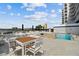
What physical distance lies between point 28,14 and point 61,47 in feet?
2.20

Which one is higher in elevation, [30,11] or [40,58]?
[30,11]

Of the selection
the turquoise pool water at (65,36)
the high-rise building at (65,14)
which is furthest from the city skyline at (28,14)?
the turquoise pool water at (65,36)

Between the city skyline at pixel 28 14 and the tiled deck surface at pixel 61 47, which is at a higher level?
the city skyline at pixel 28 14

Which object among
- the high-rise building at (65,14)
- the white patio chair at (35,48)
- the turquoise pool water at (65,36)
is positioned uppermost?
the high-rise building at (65,14)

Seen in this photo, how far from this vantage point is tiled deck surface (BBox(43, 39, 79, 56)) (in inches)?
110

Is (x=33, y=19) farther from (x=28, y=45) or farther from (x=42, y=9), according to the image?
(x=28, y=45)

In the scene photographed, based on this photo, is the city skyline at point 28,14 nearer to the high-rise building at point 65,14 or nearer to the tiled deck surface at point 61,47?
the high-rise building at point 65,14

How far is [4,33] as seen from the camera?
2832 mm

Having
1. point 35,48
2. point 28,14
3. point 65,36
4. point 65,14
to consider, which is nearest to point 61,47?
point 65,36

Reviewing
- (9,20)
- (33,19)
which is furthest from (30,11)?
(9,20)

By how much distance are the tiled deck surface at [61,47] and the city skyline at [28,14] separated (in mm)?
282

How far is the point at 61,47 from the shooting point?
282 centimetres

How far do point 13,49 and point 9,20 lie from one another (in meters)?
0.42

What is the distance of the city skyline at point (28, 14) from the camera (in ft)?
9.16
